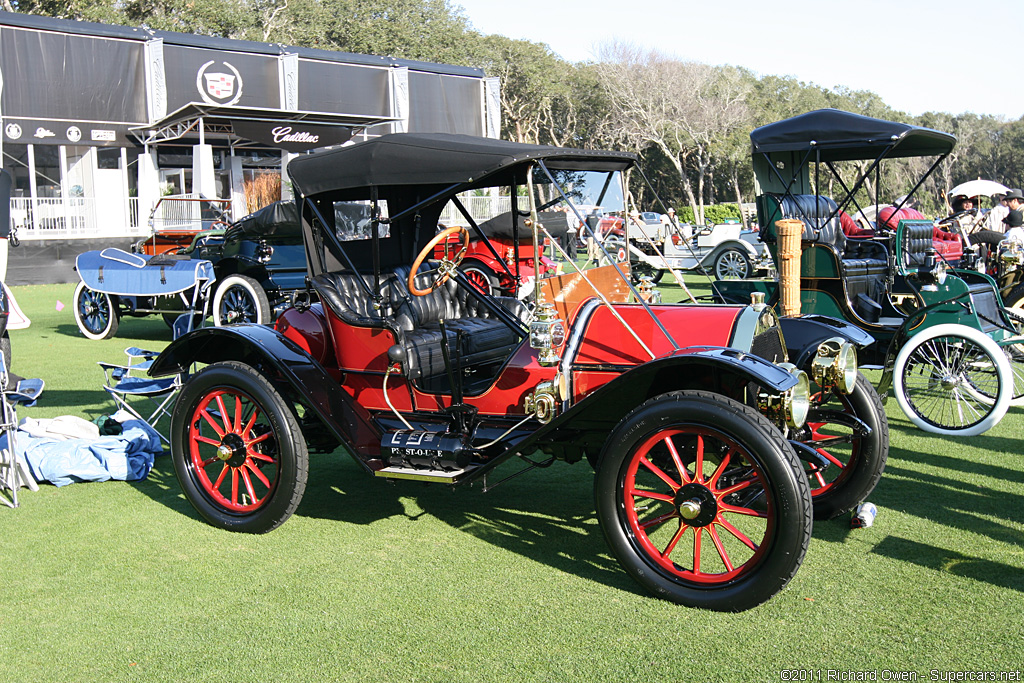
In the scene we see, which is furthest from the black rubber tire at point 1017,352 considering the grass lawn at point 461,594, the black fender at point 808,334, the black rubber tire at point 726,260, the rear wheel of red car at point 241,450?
the black rubber tire at point 726,260

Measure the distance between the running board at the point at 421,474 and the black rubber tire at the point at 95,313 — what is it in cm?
835

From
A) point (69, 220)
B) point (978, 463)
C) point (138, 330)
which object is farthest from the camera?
point (69, 220)

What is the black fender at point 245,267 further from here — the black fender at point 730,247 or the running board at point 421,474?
the black fender at point 730,247

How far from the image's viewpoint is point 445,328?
4.54 meters

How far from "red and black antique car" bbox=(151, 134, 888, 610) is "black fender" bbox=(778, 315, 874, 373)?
0.05 ft

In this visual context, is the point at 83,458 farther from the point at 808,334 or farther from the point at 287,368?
the point at 808,334

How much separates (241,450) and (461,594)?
1.49 meters

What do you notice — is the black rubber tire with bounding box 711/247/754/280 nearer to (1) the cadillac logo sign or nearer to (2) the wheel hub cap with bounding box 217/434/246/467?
(2) the wheel hub cap with bounding box 217/434/246/467

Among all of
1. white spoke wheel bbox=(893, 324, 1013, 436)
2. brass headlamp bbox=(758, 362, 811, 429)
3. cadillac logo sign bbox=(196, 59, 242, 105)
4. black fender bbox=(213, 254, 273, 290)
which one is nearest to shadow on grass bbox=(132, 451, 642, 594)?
brass headlamp bbox=(758, 362, 811, 429)

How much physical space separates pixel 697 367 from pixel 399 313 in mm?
1774

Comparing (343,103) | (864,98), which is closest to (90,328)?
(343,103)

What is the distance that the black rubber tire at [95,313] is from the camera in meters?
11.2

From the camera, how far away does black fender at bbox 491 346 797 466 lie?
11.1 ft

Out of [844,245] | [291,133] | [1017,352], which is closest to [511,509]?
[1017,352]
